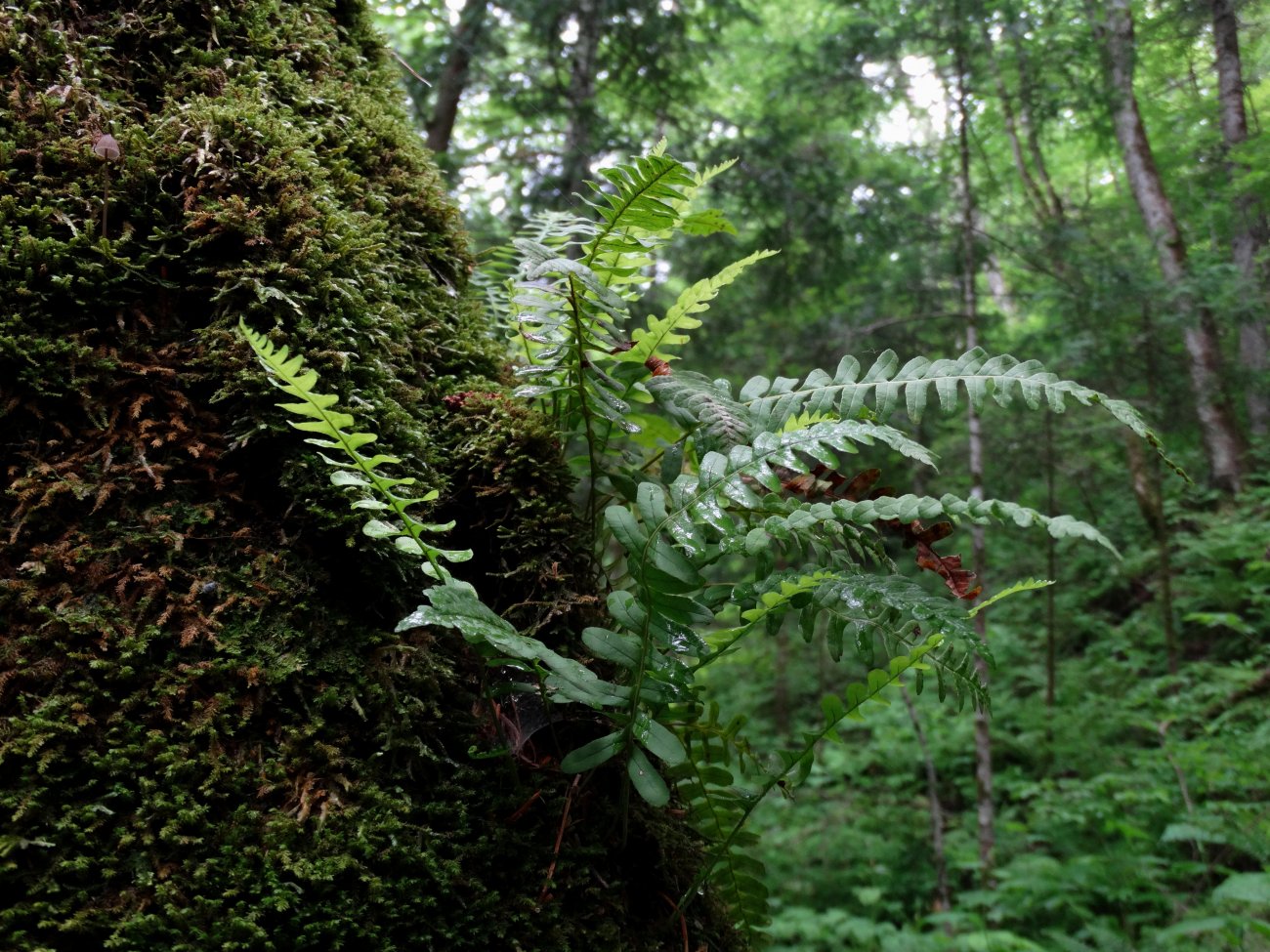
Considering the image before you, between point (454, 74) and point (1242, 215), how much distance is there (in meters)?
9.20

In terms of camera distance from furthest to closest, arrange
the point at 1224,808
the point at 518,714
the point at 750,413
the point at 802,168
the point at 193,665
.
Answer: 1. the point at 802,168
2. the point at 1224,808
3. the point at 750,413
4. the point at 518,714
5. the point at 193,665

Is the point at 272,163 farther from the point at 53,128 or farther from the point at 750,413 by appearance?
the point at 750,413

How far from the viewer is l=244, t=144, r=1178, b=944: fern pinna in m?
1.26

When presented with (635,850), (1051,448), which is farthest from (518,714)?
(1051,448)

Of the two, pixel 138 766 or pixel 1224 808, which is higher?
pixel 138 766

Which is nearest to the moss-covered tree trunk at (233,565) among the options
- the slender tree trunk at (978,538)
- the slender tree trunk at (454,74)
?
the slender tree trunk at (978,538)

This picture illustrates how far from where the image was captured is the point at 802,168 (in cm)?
873

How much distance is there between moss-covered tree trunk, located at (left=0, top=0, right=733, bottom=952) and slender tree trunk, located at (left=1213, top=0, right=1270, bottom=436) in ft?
33.0

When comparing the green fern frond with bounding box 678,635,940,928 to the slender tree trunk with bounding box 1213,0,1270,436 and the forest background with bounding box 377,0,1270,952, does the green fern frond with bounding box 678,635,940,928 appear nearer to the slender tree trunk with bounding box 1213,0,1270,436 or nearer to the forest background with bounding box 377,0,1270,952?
the forest background with bounding box 377,0,1270,952

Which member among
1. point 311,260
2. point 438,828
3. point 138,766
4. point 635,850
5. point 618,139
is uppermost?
point 618,139

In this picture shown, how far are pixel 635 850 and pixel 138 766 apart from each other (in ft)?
2.83

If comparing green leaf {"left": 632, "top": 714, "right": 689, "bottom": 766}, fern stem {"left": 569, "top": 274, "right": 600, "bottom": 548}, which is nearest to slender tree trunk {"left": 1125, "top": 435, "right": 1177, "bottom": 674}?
fern stem {"left": 569, "top": 274, "right": 600, "bottom": 548}

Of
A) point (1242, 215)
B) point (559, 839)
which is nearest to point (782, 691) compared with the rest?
point (1242, 215)

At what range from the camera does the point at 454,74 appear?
7453 mm
